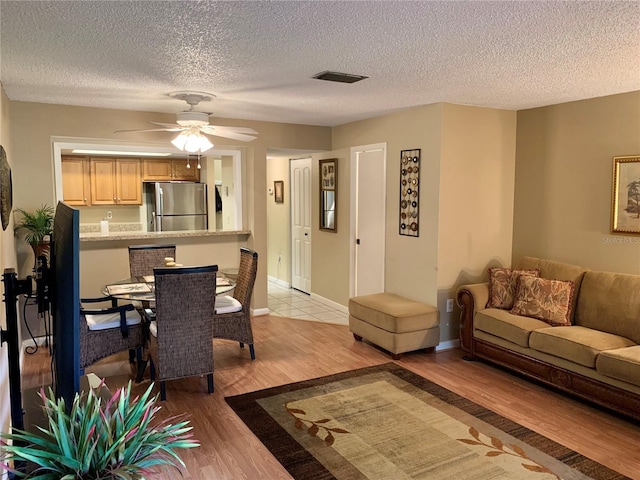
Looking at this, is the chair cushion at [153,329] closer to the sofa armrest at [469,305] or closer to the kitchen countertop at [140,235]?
the kitchen countertop at [140,235]

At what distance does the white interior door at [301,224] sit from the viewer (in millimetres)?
6953

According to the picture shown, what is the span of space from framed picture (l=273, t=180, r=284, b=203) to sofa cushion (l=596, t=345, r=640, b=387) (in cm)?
530

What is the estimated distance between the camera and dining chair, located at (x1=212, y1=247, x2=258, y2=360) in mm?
4180

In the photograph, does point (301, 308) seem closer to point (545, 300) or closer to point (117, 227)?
point (545, 300)

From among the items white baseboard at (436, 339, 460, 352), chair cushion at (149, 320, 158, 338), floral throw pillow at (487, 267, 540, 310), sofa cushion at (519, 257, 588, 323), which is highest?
sofa cushion at (519, 257, 588, 323)

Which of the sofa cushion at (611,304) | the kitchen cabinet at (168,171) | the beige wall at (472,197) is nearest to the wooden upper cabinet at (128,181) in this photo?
the kitchen cabinet at (168,171)

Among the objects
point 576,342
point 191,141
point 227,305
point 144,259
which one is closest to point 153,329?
point 227,305

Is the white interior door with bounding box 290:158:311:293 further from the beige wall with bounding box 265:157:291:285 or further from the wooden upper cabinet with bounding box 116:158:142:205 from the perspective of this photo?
the wooden upper cabinet with bounding box 116:158:142:205

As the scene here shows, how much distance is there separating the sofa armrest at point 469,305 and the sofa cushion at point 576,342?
0.64 m

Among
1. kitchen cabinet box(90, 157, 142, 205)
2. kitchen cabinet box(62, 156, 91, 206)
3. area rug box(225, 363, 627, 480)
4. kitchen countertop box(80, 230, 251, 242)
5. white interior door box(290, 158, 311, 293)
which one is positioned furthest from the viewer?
kitchen cabinet box(90, 157, 142, 205)

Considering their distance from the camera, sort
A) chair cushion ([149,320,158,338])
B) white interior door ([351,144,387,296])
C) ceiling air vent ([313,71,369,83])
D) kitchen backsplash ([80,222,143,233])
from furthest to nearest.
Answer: kitchen backsplash ([80,222,143,233])
white interior door ([351,144,387,296])
chair cushion ([149,320,158,338])
ceiling air vent ([313,71,369,83])

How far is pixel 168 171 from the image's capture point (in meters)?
7.85

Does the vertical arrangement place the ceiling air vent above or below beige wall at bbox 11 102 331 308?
above

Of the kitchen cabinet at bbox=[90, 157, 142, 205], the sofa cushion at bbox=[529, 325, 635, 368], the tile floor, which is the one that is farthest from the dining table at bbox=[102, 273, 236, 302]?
the kitchen cabinet at bbox=[90, 157, 142, 205]
